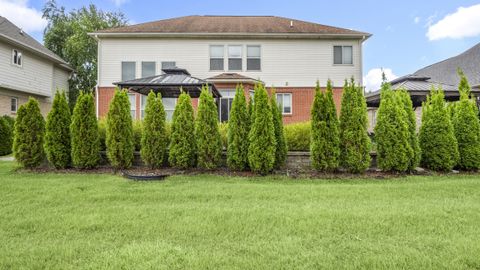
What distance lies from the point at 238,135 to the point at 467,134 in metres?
4.95

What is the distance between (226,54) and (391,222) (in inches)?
536

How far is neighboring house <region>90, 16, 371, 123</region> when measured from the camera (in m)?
15.6

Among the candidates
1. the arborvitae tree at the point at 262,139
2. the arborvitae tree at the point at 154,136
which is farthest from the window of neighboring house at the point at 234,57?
the arborvitae tree at the point at 262,139

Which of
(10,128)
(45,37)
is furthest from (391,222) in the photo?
(45,37)

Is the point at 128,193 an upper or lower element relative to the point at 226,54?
lower

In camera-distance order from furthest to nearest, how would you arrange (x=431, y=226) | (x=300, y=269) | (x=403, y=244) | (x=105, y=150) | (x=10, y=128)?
(x=10, y=128) < (x=105, y=150) < (x=431, y=226) < (x=403, y=244) < (x=300, y=269)

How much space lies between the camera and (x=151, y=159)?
281 inches

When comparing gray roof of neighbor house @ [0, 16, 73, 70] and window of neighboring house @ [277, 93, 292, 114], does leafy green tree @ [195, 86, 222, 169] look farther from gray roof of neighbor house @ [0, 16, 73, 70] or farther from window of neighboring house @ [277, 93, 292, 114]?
gray roof of neighbor house @ [0, 16, 73, 70]

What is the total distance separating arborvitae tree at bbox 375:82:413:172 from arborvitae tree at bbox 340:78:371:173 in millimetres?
311

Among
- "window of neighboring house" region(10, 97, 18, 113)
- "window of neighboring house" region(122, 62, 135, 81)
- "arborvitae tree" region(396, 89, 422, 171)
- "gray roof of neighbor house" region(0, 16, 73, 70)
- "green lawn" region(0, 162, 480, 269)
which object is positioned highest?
"gray roof of neighbor house" region(0, 16, 73, 70)

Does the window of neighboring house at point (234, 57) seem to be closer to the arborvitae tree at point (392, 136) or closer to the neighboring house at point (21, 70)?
the neighboring house at point (21, 70)

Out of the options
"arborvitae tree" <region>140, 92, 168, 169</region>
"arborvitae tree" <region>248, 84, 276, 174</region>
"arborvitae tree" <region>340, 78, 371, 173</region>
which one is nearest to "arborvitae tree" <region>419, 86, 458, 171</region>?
"arborvitae tree" <region>340, 78, 371, 173</region>

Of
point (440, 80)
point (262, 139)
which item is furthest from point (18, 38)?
point (440, 80)

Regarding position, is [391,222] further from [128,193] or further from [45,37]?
[45,37]
